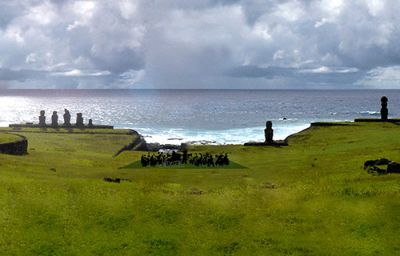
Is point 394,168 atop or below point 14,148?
below

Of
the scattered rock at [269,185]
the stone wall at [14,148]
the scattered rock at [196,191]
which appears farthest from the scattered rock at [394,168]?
the stone wall at [14,148]

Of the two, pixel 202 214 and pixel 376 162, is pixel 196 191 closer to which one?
pixel 202 214

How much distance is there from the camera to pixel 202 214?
30.2 meters

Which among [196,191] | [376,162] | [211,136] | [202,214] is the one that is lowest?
[202,214]

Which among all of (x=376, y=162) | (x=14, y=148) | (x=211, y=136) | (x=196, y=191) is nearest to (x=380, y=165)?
(x=376, y=162)

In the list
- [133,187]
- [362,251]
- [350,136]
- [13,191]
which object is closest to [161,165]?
[133,187]

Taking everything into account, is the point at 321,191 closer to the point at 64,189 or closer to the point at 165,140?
the point at 64,189

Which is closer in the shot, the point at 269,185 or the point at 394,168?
the point at 269,185

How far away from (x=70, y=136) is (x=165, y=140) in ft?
129

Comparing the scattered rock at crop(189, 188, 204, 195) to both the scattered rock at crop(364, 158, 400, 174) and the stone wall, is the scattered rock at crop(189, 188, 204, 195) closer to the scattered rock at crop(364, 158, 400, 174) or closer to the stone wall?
the scattered rock at crop(364, 158, 400, 174)

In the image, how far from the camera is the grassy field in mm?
26844

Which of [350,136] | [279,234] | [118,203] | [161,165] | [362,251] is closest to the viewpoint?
[362,251]

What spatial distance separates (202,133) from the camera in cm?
14275

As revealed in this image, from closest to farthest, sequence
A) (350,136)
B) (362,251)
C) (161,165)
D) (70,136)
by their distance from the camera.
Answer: (362,251) → (161,165) → (350,136) → (70,136)
